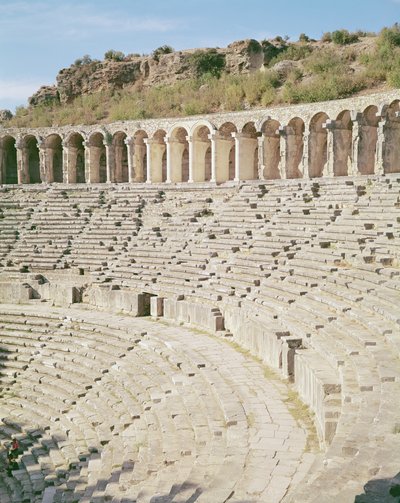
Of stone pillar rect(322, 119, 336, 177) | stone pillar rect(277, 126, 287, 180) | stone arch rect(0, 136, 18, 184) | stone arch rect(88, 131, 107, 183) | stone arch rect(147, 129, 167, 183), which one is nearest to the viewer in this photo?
stone pillar rect(322, 119, 336, 177)

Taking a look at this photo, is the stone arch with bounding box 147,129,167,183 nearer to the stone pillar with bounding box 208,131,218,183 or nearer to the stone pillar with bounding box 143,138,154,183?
the stone pillar with bounding box 143,138,154,183

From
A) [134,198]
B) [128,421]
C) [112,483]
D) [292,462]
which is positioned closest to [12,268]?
[134,198]

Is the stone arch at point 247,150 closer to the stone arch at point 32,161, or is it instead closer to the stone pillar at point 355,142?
the stone pillar at point 355,142

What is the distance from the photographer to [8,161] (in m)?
28.3

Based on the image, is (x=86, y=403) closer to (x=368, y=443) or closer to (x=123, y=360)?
(x=123, y=360)

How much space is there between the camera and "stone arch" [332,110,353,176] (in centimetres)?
1952

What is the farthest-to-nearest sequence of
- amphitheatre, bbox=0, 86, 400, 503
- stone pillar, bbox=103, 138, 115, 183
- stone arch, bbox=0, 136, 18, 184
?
stone arch, bbox=0, 136, 18, 184 → stone pillar, bbox=103, 138, 115, 183 → amphitheatre, bbox=0, 86, 400, 503

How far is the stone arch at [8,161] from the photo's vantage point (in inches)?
1086

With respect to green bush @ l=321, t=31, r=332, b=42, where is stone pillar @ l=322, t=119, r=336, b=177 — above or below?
below

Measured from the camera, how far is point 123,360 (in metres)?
12.6

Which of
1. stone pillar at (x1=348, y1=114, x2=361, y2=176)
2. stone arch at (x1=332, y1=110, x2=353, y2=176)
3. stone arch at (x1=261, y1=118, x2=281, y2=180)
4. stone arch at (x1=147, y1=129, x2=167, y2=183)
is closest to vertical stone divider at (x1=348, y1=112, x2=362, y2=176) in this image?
A: stone pillar at (x1=348, y1=114, x2=361, y2=176)

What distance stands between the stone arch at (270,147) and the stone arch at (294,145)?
0.56 metres

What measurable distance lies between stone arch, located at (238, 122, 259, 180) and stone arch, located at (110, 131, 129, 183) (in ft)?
18.3

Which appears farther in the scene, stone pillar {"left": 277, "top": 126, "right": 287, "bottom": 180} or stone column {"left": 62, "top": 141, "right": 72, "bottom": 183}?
stone column {"left": 62, "top": 141, "right": 72, "bottom": 183}
